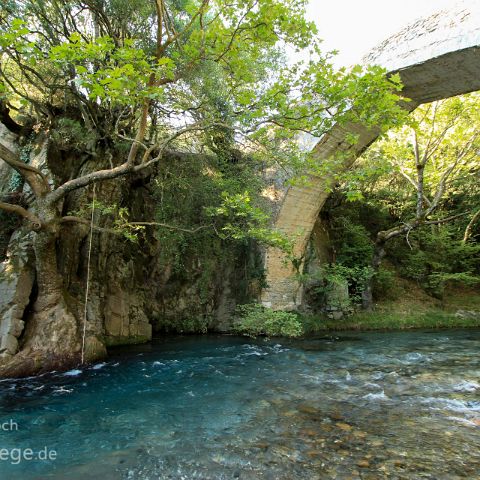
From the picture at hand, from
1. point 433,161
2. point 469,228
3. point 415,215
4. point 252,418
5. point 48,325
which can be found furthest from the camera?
point 469,228

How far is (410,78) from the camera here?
820 cm

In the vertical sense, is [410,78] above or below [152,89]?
above

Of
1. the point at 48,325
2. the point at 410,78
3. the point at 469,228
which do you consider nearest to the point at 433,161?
the point at 469,228

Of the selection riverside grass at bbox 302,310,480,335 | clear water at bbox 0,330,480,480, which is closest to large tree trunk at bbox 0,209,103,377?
clear water at bbox 0,330,480,480

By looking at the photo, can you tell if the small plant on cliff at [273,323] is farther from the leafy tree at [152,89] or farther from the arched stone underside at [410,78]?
the leafy tree at [152,89]

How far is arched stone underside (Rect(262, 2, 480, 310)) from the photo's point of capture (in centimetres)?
707

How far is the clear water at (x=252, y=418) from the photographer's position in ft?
10.00

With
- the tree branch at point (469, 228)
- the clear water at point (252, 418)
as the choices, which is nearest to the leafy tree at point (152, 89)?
the clear water at point (252, 418)

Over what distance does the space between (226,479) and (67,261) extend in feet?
19.5

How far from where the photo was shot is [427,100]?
9.06m

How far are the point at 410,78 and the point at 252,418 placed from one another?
26.6 feet

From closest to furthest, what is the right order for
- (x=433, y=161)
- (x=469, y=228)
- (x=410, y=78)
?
1. (x=410, y=78)
2. (x=433, y=161)
3. (x=469, y=228)

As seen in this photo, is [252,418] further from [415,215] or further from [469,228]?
[469,228]

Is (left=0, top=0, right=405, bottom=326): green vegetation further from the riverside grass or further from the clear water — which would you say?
the riverside grass
